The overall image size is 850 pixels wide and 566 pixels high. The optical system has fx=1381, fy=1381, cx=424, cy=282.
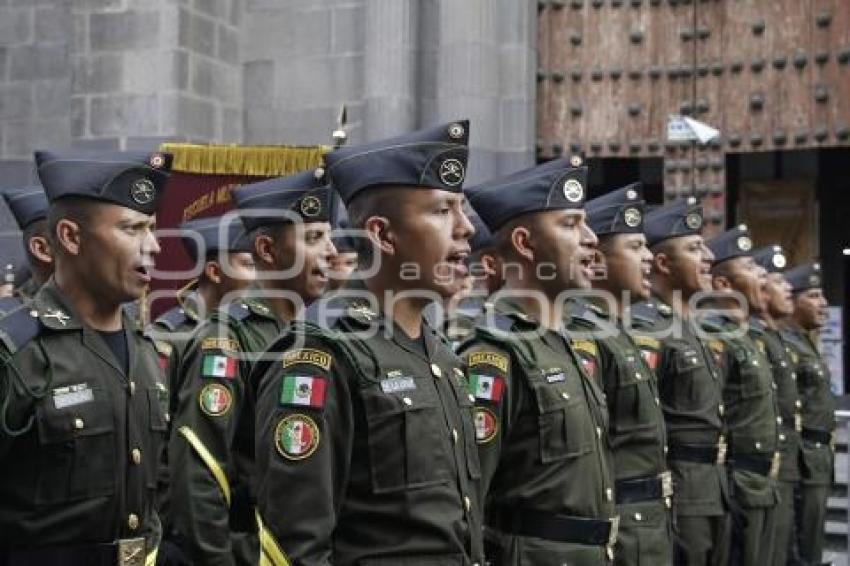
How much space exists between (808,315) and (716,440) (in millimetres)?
3680

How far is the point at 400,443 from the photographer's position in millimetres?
3590

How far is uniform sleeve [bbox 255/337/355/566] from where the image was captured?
339 centimetres

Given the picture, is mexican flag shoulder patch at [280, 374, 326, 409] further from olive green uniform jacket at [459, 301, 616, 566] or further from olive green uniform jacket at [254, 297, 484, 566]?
olive green uniform jacket at [459, 301, 616, 566]

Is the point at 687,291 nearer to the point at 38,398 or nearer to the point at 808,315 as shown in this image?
the point at 808,315

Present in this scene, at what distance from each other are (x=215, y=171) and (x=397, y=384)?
6.40 m

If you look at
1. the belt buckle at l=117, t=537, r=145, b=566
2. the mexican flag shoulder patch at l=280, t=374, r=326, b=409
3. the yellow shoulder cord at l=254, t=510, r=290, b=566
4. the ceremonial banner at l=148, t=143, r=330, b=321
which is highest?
the ceremonial banner at l=148, t=143, r=330, b=321

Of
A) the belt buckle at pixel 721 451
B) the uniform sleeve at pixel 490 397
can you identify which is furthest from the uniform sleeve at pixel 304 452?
the belt buckle at pixel 721 451

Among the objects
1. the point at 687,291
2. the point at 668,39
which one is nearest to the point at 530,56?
the point at 668,39

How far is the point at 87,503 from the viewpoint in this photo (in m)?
3.60

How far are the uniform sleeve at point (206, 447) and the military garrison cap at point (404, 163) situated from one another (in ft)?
4.67

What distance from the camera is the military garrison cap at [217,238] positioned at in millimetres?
6305

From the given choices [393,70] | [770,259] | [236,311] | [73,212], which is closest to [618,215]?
[236,311]

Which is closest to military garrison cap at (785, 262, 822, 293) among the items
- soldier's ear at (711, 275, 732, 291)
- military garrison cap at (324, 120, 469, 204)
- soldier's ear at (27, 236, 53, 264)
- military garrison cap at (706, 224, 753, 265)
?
military garrison cap at (706, 224, 753, 265)

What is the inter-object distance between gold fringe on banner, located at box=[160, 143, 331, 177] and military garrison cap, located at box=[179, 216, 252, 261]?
10.7 feet
